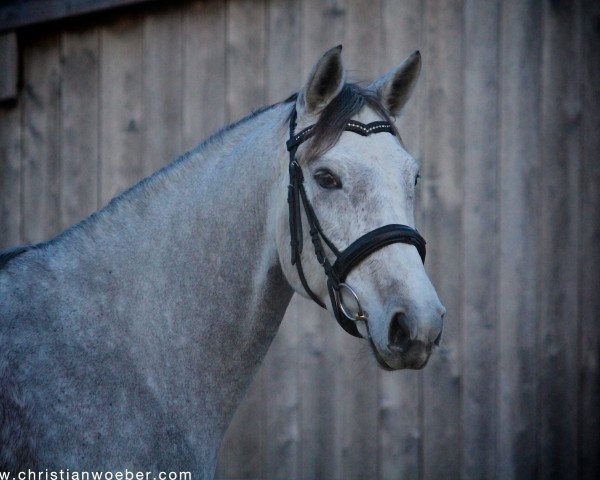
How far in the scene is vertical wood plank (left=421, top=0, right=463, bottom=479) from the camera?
3691mm

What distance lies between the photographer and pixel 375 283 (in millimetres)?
1725

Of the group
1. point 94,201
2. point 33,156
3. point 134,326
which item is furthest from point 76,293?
point 33,156

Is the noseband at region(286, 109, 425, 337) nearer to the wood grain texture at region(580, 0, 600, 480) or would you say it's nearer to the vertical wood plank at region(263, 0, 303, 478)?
the vertical wood plank at region(263, 0, 303, 478)

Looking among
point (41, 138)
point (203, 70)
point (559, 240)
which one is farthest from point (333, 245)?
point (41, 138)

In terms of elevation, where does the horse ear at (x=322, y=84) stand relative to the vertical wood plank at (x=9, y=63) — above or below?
below

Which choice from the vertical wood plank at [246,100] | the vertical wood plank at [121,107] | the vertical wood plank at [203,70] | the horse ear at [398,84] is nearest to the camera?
the horse ear at [398,84]

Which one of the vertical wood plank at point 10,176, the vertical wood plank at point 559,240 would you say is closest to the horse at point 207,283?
the vertical wood plank at point 559,240

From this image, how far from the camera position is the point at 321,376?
151 inches

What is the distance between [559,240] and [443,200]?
2.41 feet

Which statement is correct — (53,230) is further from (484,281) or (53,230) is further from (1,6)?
(484,281)

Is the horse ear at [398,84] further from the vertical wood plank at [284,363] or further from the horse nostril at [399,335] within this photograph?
the vertical wood plank at [284,363]

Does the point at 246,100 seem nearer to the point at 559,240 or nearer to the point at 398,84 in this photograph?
the point at 398,84

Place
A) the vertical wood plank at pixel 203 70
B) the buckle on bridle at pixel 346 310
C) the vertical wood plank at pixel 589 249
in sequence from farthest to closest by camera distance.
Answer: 1. the vertical wood plank at pixel 203 70
2. the vertical wood plank at pixel 589 249
3. the buckle on bridle at pixel 346 310

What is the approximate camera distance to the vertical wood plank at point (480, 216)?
3.68 meters
